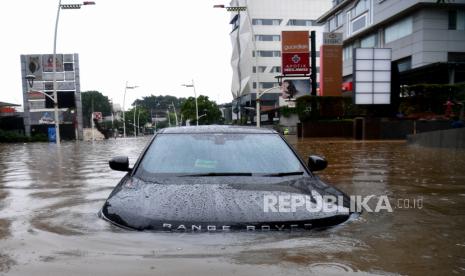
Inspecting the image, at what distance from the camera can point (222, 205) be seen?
3.26 metres

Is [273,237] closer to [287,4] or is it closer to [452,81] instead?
[452,81]

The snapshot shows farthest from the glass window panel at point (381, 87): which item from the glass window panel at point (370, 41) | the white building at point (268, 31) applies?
the white building at point (268, 31)

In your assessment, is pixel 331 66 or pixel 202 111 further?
pixel 202 111

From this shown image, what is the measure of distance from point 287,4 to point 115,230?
9325 cm

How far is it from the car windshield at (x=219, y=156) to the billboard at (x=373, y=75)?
24277 millimetres

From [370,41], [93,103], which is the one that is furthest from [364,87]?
[93,103]

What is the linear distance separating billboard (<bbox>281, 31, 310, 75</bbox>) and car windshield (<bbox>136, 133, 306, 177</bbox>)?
3337cm

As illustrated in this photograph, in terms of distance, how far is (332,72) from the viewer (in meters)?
34.8

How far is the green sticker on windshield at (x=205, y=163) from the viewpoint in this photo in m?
4.11

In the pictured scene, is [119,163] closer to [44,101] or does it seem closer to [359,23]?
[359,23]

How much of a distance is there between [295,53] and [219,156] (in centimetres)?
3489

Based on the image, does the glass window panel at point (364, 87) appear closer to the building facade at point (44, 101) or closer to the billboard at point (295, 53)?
the billboard at point (295, 53)

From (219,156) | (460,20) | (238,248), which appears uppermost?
(460,20)

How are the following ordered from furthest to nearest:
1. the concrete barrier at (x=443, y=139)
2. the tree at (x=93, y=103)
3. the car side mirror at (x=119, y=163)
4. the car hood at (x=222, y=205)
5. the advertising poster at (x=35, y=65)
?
the tree at (x=93, y=103) < the advertising poster at (x=35, y=65) < the concrete barrier at (x=443, y=139) < the car side mirror at (x=119, y=163) < the car hood at (x=222, y=205)
